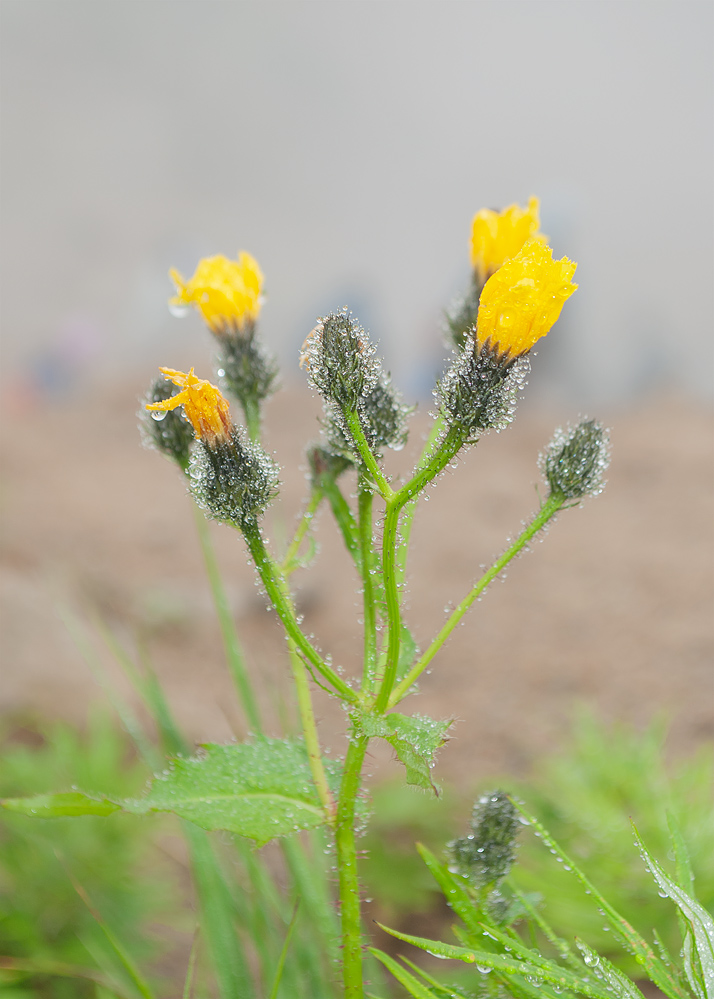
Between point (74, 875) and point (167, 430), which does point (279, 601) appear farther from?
point (74, 875)

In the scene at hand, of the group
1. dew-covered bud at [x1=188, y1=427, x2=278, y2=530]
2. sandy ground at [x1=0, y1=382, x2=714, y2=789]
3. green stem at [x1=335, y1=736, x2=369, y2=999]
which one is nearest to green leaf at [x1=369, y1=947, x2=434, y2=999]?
green stem at [x1=335, y1=736, x2=369, y2=999]

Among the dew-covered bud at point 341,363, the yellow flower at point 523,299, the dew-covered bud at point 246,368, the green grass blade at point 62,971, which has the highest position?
the dew-covered bud at point 246,368

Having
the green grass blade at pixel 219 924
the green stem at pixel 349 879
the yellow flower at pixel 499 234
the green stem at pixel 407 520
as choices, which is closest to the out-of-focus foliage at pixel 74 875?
the green grass blade at pixel 219 924

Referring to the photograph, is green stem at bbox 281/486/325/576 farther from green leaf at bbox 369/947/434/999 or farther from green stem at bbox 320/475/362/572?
green leaf at bbox 369/947/434/999

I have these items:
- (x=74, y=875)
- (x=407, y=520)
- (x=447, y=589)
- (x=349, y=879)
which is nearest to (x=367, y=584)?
(x=407, y=520)

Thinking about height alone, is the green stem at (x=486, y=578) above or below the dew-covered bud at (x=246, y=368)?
below

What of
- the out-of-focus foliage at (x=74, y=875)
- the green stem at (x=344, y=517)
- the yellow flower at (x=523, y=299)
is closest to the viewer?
the yellow flower at (x=523, y=299)

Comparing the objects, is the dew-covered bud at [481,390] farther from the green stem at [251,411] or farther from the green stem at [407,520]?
the green stem at [251,411]

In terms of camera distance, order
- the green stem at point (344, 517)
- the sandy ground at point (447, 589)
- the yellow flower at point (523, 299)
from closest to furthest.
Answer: the yellow flower at point (523, 299) → the green stem at point (344, 517) → the sandy ground at point (447, 589)
